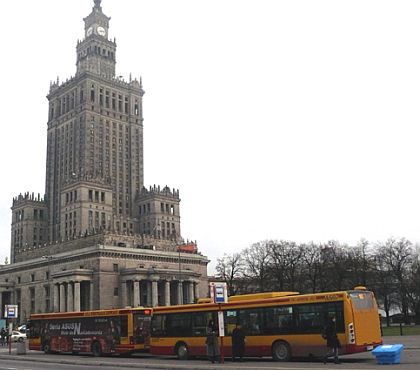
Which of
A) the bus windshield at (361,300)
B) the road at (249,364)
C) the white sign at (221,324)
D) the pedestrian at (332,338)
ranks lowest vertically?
the road at (249,364)

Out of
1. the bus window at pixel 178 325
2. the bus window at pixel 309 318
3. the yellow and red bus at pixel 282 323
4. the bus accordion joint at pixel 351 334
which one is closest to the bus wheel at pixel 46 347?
the yellow and red bus at pixel 282 323

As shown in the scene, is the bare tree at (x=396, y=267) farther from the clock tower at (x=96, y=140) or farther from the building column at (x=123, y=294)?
the clock tower at (x=96, y=140)

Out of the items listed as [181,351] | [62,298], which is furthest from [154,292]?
[181,351]

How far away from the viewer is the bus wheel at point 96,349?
127 ft

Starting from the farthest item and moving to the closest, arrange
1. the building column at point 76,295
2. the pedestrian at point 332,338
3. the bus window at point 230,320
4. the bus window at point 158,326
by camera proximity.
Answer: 1. the building column at point 76,295
2. the bus window at point 158,326
3. the bus window at point 230,320
4. the pedestrian at point 332,338

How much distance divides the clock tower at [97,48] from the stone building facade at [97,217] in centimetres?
31

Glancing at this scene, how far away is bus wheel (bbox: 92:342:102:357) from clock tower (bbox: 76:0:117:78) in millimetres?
131567

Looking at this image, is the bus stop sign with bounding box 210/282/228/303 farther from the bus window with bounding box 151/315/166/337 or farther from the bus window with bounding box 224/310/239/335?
the bus window with bounding box 151/315/166/337

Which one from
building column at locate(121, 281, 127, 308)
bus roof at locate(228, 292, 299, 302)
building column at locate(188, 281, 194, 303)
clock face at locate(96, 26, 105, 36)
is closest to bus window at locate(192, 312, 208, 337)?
bus roof at locate(228, 292, 299, 302)

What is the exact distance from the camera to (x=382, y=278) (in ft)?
288

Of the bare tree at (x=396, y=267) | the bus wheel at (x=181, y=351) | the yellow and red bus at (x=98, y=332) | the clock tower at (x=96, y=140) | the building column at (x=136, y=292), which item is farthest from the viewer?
the clock tower at (x=96, y=140)

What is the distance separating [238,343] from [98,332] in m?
Result: 13.5

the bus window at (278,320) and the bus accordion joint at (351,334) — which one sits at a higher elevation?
the bus window at (278,320)

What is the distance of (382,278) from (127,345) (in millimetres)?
60808
